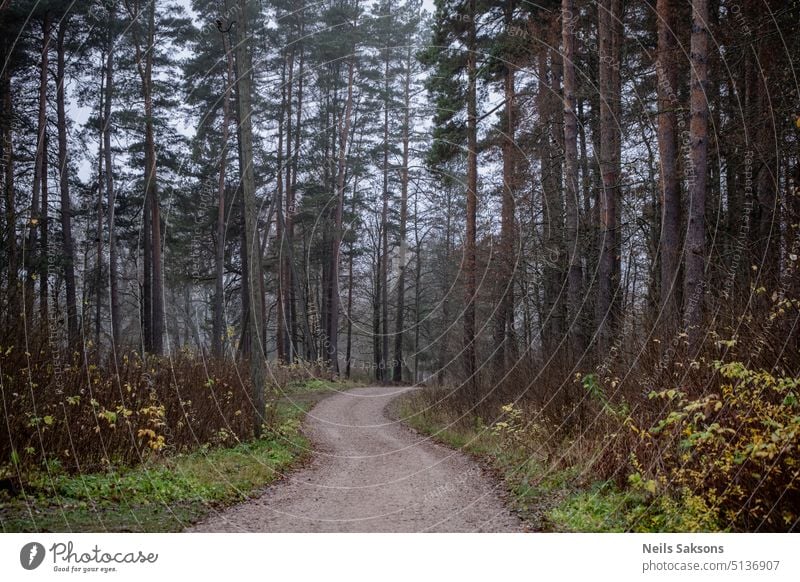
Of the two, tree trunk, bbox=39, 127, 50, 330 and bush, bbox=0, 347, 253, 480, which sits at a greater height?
tree trunk, bbox=39, 127, 50, 330

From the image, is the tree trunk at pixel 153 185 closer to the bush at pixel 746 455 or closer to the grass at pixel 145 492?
the grass at pixel 145 492

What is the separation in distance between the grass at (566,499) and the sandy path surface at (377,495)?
0.90 ft

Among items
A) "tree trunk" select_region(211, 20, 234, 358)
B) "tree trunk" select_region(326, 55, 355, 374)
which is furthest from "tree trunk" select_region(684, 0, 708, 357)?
"tree trunk" select_region(326, 55, 355, 374)

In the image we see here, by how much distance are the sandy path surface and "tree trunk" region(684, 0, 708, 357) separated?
3.73 meters

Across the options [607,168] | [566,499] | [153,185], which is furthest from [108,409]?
[607,168]

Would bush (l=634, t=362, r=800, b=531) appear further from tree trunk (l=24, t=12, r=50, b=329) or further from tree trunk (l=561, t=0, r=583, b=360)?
tree trunk (l=24, t=12, r=50, b=329)

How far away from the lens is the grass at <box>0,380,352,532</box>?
211 inches

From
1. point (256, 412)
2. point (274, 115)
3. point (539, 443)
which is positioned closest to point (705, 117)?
point (539, 443)

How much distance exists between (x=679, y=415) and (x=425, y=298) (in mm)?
24747

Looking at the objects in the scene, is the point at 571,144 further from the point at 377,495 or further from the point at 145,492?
the point at 145,492

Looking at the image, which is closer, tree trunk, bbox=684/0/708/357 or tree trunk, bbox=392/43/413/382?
tree trunk, bbox=684/0/708/357

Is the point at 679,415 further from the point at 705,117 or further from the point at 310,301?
the point at 310,301

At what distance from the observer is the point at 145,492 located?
21.7ft
